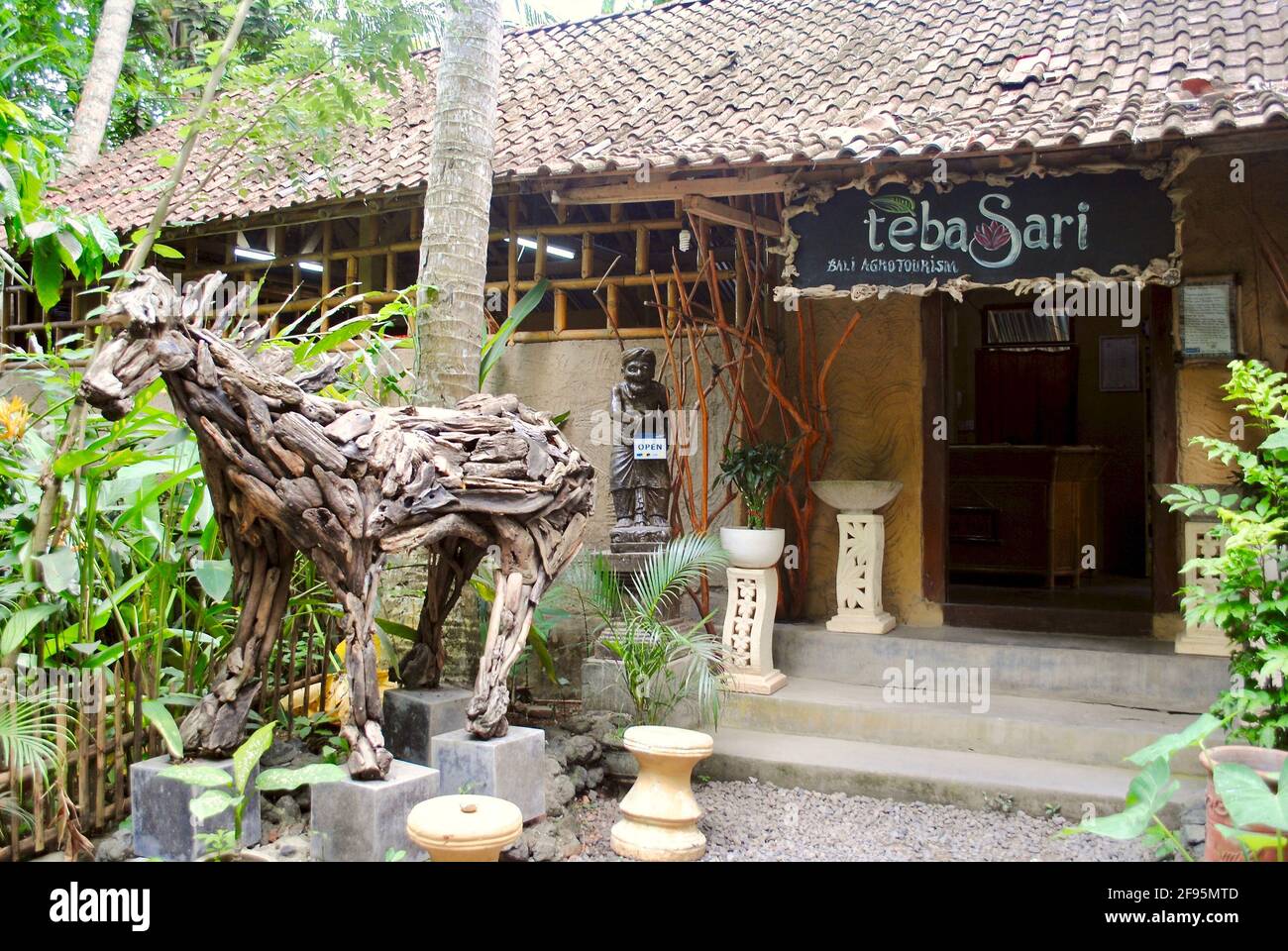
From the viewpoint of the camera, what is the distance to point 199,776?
3.56 meters

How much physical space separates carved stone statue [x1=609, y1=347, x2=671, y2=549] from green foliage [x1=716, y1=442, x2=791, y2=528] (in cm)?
49

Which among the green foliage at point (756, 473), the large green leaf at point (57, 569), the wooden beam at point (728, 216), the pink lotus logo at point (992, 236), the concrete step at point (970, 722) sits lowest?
the concrete step at point (970, 722)

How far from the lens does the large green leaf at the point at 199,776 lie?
3.55 metres

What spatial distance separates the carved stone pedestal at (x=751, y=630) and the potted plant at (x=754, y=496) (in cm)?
10

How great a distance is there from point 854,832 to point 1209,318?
4.20 m

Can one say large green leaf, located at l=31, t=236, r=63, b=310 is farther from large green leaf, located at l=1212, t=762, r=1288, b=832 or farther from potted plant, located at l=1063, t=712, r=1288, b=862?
large green leaf, located at l=1212, t=762, r=1288, b=832

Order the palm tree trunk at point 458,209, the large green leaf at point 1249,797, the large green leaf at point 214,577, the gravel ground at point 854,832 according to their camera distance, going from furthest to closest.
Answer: the palm tree trunk at point 458,209 < the gravel ground at point 854,832 < the large green leaf at point 214,577 < the large green leaf at point 1249,797

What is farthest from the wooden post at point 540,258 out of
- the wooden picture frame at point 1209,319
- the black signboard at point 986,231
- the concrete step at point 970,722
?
the wooden picture frame at point 1209,319

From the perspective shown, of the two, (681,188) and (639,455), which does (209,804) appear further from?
(681,188)

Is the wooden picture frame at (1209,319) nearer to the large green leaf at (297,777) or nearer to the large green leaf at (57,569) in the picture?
the large green leaf at (297,777)

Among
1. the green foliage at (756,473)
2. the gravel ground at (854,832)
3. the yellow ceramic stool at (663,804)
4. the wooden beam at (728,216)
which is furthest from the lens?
the green foliage at (756,473)

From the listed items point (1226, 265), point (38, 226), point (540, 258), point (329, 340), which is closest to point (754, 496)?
point (540, 258)

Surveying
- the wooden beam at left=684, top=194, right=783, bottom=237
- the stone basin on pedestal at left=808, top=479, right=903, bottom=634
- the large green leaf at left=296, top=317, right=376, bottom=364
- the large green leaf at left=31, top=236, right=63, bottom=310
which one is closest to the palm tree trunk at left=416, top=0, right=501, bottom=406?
the large green leaf at left=296, top=317, right=376, bottom=364

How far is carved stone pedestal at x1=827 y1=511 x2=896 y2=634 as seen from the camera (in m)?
6.98
